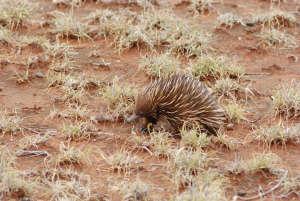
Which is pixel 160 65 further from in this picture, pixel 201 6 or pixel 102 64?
pixel 201 6

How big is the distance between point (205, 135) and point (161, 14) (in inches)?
105

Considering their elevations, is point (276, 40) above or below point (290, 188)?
above

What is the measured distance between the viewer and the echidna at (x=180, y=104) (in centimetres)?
654

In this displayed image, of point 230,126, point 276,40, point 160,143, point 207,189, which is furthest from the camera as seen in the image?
point 276,40

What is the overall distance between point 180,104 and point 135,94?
678 millimetres

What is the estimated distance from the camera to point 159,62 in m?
7.68

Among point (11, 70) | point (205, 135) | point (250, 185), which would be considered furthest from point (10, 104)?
point (250, 185)

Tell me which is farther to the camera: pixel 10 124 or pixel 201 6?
pixel 201 6

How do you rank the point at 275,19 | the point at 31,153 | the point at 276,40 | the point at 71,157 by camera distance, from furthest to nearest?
1. the point at 275,19
2. the point at 276,40
3. the point at 31,153
4. the point at 71,157

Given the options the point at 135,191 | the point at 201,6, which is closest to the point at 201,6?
the point at 201,6

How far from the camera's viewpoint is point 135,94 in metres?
7.11

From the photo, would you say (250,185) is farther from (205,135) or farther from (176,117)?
(176,117)

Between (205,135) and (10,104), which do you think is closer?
(205,135)

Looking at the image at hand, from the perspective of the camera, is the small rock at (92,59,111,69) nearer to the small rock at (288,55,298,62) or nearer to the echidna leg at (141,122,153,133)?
the echidna leg at (141,122,153,133)
